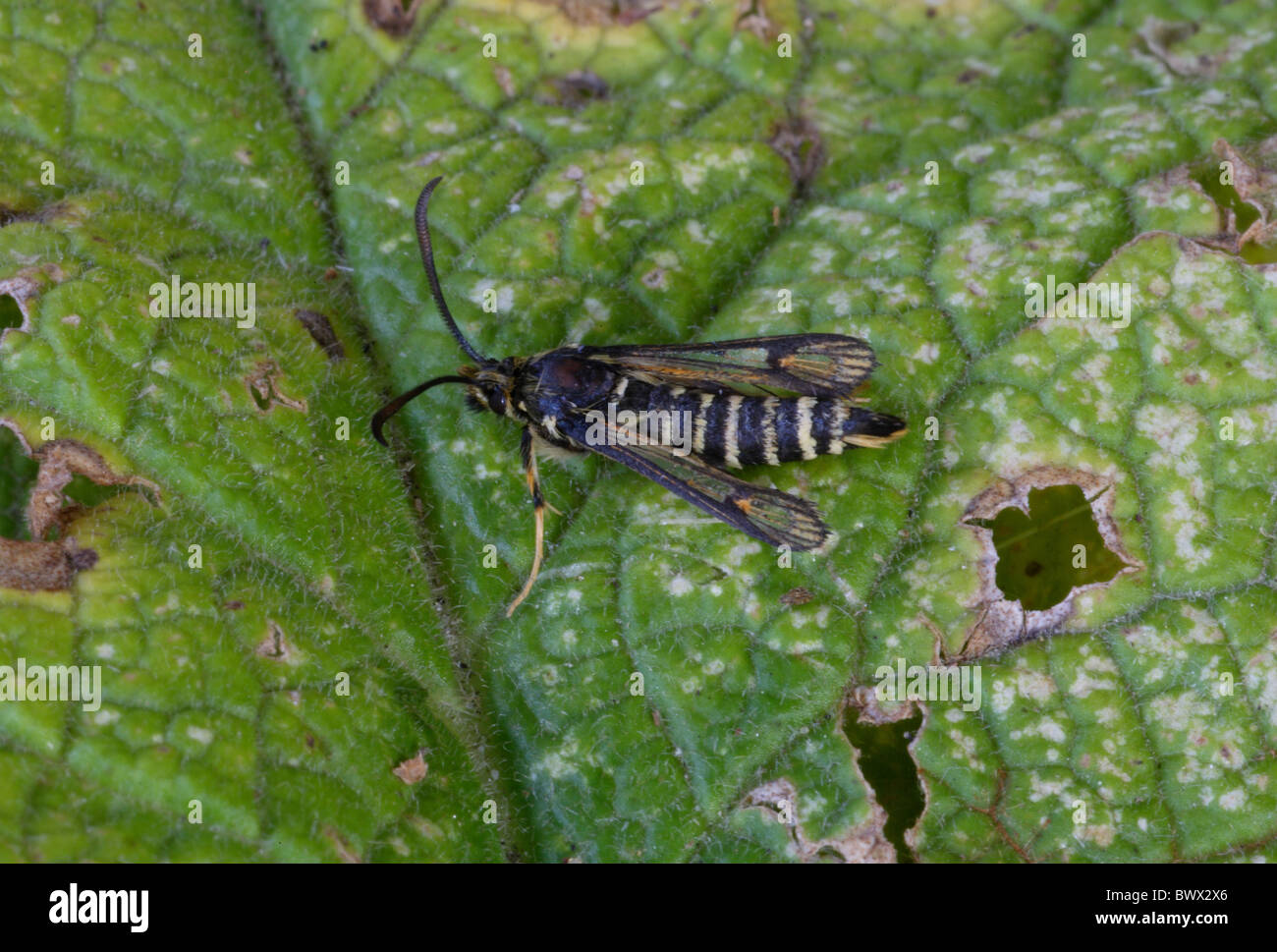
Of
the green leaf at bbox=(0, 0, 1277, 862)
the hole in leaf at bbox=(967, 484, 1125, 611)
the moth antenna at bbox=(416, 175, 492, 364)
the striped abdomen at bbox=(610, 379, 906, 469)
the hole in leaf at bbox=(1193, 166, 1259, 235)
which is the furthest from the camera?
the moth antenna at bbox=(416, 175, 492, 364)

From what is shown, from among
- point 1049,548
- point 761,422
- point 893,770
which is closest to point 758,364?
point 761,422

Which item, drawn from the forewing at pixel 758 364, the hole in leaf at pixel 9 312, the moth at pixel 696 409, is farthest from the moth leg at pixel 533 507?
the hole in leaf at pixel 9 312

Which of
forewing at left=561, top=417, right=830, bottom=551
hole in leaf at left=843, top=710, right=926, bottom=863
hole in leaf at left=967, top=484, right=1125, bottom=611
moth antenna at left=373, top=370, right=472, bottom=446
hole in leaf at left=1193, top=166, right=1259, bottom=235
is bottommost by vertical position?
hole in leaf at left=843, top=710, right=926, bottom=863

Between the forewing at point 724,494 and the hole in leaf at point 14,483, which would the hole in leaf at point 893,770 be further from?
the hole in leaf at point 14,483

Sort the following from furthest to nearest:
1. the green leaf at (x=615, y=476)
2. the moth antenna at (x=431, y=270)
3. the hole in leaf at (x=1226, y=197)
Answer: the moth antenna at (x=431, y=270) → the hole in leaf at (x=1226, y=197) → the green leaf at (x=615, y=476)

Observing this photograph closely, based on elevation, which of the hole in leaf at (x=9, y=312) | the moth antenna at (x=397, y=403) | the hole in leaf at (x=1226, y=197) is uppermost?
the hole in leaf at (x=1226, y=197)

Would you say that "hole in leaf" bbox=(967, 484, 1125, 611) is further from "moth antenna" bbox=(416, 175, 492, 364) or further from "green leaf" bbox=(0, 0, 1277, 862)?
A: "moth antenna" bbox=(416, 175, 492, 364)

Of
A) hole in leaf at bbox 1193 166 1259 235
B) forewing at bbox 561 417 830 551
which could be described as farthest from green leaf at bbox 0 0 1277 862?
forewing at bbox 561 417 830 551

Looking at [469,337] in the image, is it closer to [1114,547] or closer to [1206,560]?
[1114,547]

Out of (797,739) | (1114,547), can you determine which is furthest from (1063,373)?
(797,739)
